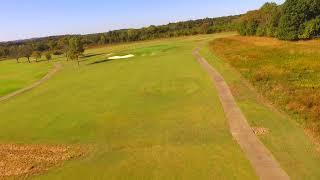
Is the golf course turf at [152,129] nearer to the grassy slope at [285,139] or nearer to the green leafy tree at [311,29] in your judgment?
the grassy slope at [285,139]

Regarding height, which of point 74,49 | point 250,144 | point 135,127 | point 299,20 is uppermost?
point 299,20

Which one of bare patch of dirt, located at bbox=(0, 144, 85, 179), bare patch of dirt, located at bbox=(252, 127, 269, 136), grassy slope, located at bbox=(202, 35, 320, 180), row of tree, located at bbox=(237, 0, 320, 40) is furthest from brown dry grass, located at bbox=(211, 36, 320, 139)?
row of tree, located at bbox=(237, 0, 320, 40)

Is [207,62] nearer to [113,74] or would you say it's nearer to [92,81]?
[113,74]

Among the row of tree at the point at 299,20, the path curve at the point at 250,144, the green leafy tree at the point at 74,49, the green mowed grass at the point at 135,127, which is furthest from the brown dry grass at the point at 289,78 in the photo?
the green leafy tree at the point at 74,49

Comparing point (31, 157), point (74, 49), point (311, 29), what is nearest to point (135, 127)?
point (31, 157)

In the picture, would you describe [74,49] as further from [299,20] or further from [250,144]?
[250,144]

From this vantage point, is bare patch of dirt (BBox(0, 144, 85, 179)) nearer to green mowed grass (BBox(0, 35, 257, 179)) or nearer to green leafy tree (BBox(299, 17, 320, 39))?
green mowed grass (BBox(0, 35, 257, 179))

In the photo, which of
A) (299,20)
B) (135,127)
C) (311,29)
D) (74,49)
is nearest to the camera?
(135,127)

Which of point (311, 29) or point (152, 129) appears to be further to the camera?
point (311, 29)
